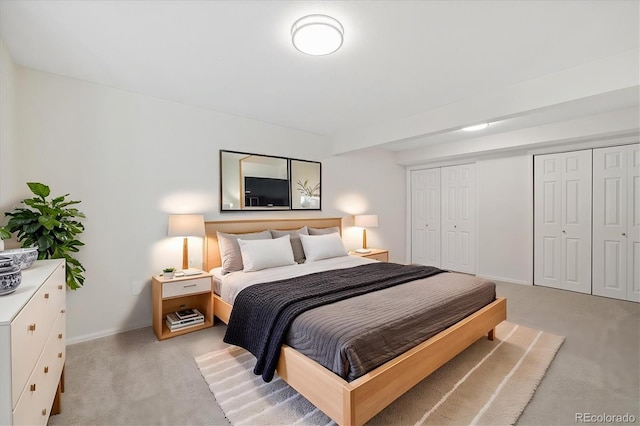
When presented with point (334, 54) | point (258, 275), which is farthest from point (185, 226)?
point (334, 54)

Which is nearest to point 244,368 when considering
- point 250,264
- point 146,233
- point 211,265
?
point 250,264

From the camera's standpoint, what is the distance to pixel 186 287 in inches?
114

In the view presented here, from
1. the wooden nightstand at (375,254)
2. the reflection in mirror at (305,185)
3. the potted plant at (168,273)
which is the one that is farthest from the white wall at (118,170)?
the wooden nightstand at (375,254)

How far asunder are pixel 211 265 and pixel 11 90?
2.22 metres

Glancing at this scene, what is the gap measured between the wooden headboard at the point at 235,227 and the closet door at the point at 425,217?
246cm

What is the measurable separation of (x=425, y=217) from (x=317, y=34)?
15.1 feet

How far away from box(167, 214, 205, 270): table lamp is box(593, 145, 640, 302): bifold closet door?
198 inches

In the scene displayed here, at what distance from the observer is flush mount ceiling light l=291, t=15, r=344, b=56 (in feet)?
6.02

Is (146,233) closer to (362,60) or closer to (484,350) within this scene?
(362,60)

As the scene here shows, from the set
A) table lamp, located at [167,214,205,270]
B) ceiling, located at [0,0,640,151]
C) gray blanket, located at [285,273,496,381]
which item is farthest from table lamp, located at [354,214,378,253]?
table lamp, located at [167,214,205,270]

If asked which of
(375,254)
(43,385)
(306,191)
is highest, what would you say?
(306,191)

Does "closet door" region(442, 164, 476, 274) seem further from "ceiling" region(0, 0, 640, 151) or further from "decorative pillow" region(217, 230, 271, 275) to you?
"decorative pillow" region(217, 230, 271, 275)

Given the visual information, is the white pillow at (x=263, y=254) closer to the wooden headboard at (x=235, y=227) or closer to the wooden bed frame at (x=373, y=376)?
the wooden headboard at (x=235, y=227)

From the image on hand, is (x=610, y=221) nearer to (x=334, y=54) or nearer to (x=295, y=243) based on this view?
(x=295, y=243)
